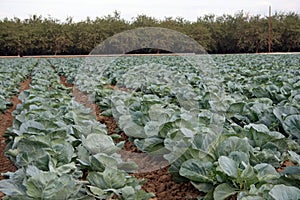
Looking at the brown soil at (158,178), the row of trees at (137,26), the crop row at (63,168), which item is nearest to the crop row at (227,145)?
the brown soil at (158,178)

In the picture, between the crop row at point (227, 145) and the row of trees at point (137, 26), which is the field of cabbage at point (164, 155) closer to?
the crop row at point (227, 145)

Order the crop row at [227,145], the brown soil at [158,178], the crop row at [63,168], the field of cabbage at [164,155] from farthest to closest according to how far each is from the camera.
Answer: the brown soil at [158,178] < the crop row at [227,145] < the field of cabbage at [164,155] < the crop row at [63,168]

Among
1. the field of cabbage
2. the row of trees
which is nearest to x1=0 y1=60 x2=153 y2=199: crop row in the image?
the field of cabbage

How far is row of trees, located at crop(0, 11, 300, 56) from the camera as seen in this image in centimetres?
4412

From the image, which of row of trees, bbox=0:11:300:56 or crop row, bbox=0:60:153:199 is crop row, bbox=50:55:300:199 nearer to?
crop row, bbox=0:60:153:199

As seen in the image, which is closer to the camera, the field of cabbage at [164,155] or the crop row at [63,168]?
the crop row at [63,168]

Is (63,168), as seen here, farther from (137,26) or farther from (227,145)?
(137,26)

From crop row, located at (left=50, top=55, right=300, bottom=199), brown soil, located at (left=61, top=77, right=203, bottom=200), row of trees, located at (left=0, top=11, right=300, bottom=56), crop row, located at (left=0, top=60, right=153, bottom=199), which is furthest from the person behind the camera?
row of trees, located at (left=0, top=11, right=300, bottom=56)

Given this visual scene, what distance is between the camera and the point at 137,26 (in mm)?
49250

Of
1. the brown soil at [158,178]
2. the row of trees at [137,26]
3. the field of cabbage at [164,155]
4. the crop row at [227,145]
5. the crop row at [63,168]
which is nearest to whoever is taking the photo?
the crop row at [63,168]

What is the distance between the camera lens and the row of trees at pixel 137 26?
44125 millimetres

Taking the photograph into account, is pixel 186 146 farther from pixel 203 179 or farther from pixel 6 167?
pixel 6 167

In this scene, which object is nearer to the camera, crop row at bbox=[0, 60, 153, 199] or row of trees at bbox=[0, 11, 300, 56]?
crop row at bbox=[0, 60, 153, 199]

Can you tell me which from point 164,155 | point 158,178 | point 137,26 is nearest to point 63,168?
point 164,155
